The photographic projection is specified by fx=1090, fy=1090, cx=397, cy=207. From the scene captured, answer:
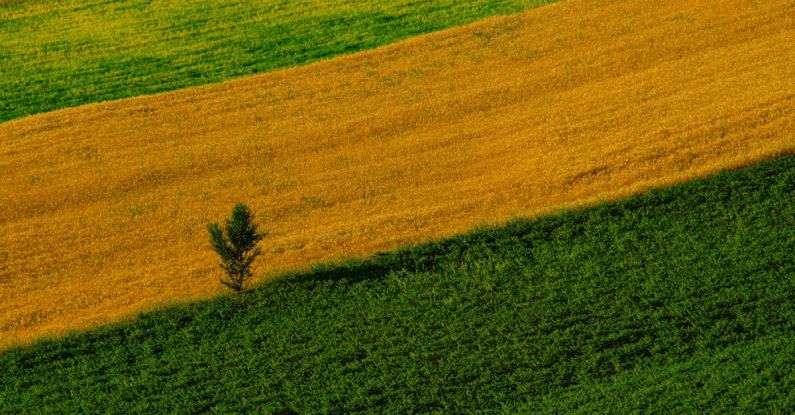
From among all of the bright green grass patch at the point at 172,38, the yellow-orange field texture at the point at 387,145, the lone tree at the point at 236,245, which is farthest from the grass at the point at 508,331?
the bright green grass patch at the point at 172,38

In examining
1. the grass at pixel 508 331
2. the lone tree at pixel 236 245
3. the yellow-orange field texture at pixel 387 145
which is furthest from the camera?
the yellow-orange field texture at pixel 387 145

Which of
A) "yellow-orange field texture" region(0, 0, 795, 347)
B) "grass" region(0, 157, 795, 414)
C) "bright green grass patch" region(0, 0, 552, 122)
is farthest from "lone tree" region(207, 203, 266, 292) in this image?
"bright green grass patch" region(0, 0, 552, 122)

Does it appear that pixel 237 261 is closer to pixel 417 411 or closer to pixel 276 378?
pixel 276 378

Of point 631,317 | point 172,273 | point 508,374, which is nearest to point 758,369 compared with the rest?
point 631,317

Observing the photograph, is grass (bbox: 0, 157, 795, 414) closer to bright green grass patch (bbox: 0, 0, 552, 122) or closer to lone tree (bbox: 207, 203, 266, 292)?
lone tree (bbox: 207, 203, 266, 292)

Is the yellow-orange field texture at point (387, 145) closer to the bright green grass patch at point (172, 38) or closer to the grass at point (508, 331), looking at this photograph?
the grass at point (508, 331)

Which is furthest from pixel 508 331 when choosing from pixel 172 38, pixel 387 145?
pixel 172 38

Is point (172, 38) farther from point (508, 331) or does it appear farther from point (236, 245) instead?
point (508, 331)
